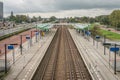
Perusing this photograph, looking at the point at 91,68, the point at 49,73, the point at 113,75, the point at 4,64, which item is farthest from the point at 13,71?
the point at 113,75

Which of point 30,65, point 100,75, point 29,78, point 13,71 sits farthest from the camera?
point 30,65

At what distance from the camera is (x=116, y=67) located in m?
30.5

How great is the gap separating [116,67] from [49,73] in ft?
25.3

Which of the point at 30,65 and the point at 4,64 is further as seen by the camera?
the point at 30,65

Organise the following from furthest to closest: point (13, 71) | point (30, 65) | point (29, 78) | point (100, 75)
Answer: point (30, 65) → point (13, 71) → point (100, 75) → point (29, 78)

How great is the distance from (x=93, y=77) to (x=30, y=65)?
1042 centimetres

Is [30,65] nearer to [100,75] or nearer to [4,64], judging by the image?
[4,64]

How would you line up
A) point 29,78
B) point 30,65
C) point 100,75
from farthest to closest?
point 30,65 < point 100,75 < point 29,78

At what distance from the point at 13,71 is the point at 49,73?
413cm

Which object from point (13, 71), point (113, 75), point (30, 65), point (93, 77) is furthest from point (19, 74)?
point (113, 75)

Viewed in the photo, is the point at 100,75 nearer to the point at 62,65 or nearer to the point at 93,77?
the point at 93,77

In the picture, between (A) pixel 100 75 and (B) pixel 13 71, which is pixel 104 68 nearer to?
(A) pixel 100 75

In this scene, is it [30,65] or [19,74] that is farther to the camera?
[30,65]

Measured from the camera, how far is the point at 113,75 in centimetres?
2828
